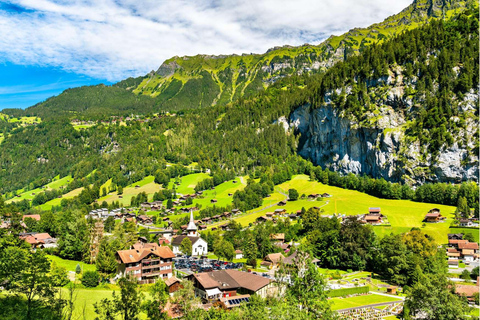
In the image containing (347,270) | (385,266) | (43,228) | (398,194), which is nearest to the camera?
(385,266)

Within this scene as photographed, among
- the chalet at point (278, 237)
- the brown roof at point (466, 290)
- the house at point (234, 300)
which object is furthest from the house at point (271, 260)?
the brown roof at point (466, 290)

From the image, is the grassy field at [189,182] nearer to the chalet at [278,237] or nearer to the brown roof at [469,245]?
the chalet at [278,237]

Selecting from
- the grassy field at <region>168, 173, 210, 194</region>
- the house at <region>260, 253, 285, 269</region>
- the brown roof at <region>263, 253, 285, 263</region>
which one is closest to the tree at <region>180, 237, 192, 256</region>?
the house at <region>260, 253, 285, 269</region>

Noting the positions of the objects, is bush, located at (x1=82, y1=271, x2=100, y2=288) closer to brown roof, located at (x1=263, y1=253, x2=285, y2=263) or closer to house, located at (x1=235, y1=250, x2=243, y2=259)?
brown roof, located at (x1=263, y1=253, x2=285, y2=263)

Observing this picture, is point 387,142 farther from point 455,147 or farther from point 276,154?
point 276,154

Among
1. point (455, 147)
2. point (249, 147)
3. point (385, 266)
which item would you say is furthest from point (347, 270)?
point (249, 147)

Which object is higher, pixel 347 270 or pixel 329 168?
pixel 329 168

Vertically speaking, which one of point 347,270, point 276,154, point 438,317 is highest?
point 276,154

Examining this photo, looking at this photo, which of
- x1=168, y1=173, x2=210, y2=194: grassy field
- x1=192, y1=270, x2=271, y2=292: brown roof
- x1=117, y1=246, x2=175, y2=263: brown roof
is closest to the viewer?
x1=192, y1=270, x2=271, y2=292: brown roof
